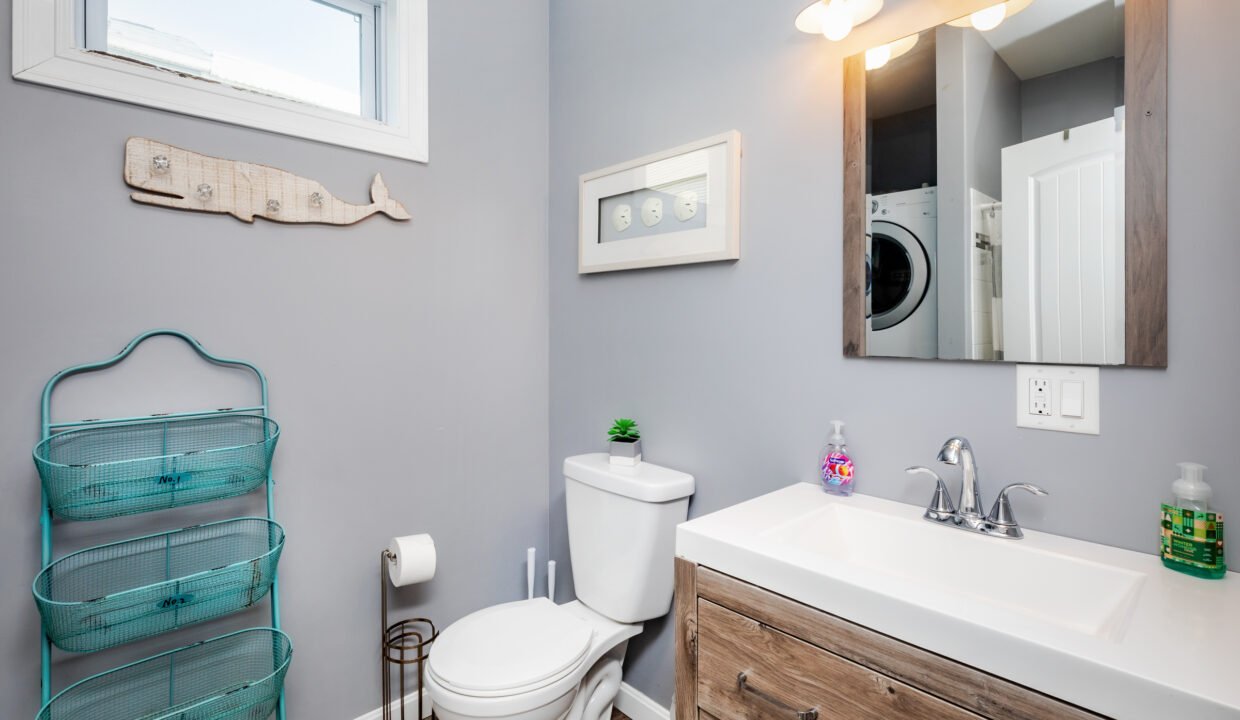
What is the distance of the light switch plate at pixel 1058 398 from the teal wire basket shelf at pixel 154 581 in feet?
Result: 5.44

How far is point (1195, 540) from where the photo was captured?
88 cm

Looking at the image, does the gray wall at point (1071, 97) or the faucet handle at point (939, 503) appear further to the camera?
the faucet handle at point (939, 503)

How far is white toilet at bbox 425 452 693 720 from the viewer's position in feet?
4.22

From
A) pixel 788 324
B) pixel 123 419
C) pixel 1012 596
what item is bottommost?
pixel 1012 596

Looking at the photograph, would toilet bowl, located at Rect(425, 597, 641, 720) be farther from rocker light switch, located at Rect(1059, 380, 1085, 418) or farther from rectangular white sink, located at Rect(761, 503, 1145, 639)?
rocker light switch, located at Rect(1059, 380, 1085, 418)

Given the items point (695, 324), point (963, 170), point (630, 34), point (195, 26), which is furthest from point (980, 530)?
point (195, 26)

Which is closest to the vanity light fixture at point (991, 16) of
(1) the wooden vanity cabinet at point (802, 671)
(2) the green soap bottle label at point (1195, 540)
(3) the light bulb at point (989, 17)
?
(3) the light bulb at point (989, 17)

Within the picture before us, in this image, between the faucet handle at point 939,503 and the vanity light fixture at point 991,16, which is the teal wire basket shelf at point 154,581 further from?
the vanity light fixture at point 991,16

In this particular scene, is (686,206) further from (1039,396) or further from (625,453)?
(1039,396)

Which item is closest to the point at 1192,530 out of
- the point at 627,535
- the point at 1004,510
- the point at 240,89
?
the point at 1004,510

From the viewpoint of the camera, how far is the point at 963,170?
3.81ft

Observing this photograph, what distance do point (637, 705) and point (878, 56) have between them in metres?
1.90

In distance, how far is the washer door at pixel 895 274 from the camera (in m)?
1.23

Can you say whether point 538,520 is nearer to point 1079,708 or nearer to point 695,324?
point 695,324
